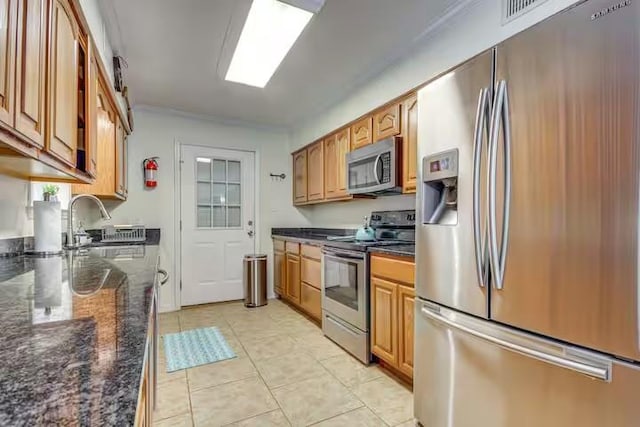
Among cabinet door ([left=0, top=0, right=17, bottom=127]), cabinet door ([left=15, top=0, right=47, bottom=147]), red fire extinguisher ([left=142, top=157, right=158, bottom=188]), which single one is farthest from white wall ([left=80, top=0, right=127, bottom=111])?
red fire extinguisher ([left=142, top=157, right=158, bottom=188])

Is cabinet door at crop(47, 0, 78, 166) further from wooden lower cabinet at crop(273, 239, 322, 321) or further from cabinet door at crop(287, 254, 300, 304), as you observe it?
cabinet door at crop(287, 254, 300, 304)

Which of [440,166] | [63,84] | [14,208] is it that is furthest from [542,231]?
[14,208]

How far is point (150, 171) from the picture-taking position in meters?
3.71

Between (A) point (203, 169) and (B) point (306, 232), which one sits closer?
(A) point (203, 169)

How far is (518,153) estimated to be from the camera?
1205 mm

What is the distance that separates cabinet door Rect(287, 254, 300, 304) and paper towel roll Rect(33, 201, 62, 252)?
88.0 inches

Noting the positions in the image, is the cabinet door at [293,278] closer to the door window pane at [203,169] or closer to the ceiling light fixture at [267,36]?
the door window pane at [203,169]

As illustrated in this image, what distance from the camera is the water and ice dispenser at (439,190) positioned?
4.97 ft

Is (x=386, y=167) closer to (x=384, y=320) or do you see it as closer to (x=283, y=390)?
(x=384, y=320)

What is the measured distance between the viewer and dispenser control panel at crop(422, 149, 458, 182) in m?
1.47

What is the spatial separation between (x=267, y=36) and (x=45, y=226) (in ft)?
6.21

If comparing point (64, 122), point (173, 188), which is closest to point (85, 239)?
point (173, 188)

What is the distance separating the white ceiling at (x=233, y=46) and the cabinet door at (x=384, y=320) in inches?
68.9

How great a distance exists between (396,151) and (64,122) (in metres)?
2.07
